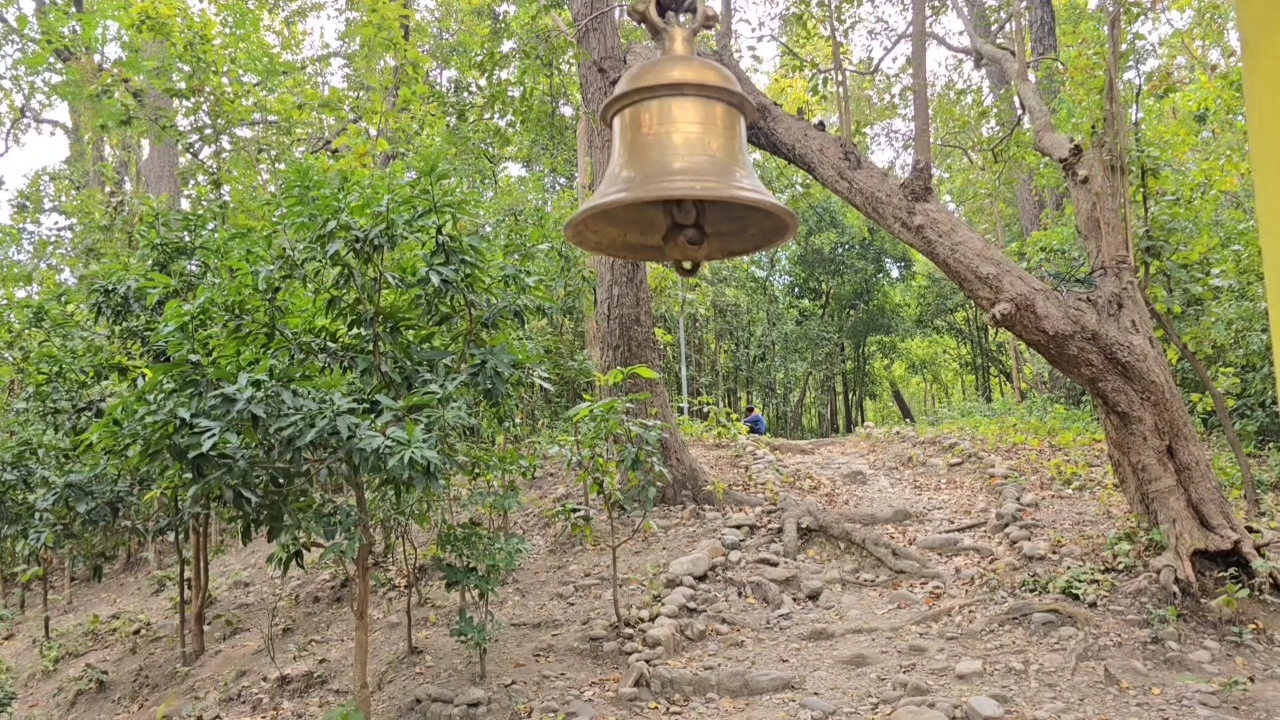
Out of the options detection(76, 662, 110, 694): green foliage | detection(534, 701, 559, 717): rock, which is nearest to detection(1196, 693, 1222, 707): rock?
detection(534, 701, 559, 717): rock

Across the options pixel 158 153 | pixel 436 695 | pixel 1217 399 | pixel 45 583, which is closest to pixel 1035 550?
pixel 1217 399

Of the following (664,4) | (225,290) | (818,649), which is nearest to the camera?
(664,4)

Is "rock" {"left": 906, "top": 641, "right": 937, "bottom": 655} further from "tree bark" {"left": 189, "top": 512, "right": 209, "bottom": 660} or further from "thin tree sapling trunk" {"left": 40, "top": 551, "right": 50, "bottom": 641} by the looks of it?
"thin tree sapling trunk" {"left": 40, "top": 551, "right": 50, "bottom": 641}

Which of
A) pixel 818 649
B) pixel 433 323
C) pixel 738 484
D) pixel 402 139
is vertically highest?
pixel 402 139

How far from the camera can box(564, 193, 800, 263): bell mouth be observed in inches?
69.4

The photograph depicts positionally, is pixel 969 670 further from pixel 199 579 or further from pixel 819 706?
pixel 199 579

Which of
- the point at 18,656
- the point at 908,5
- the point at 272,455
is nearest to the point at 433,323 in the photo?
the point at 272,455

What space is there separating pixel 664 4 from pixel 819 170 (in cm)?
368

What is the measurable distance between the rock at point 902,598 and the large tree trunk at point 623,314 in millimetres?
2053

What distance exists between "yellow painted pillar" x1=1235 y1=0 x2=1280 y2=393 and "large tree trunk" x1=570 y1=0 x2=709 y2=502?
18.9 ft

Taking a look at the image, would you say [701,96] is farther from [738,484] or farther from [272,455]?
[738,484]

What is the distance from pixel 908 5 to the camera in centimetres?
629

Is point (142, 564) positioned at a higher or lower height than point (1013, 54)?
lower

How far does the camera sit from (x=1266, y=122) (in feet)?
3.13
